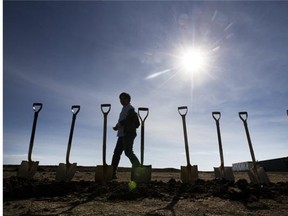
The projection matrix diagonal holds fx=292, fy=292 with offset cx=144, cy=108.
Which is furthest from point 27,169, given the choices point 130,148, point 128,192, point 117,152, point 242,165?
point 242,165

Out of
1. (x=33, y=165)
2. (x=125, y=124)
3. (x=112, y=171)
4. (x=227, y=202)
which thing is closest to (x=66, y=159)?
(x=33, y=165)

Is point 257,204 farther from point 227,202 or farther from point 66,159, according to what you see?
point 66,159

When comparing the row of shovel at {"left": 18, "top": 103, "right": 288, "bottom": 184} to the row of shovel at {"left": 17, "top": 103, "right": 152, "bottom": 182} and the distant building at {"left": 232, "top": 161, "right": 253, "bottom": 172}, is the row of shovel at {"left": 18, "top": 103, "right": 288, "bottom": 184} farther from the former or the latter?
the distant building at {"left": 232, "top": 161, "right": 253, "bottom": 172}

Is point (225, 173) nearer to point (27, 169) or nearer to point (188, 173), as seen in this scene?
point (188, 173)

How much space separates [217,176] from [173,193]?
267cm

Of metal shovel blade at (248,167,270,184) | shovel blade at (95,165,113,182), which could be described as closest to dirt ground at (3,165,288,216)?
shovel blade at (95,165,113,182)

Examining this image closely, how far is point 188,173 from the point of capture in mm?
6684

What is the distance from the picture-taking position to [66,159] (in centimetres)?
692

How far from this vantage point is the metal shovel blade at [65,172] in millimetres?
6355

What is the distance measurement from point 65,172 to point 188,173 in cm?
277

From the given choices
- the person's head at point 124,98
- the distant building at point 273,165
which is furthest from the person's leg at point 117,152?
the distant building at point 273,165

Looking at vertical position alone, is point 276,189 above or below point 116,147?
below

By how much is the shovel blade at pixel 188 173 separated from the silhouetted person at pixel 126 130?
105 centimetres

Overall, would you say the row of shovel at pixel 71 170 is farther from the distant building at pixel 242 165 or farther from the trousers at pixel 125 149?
the distant building at pixel 242 165
